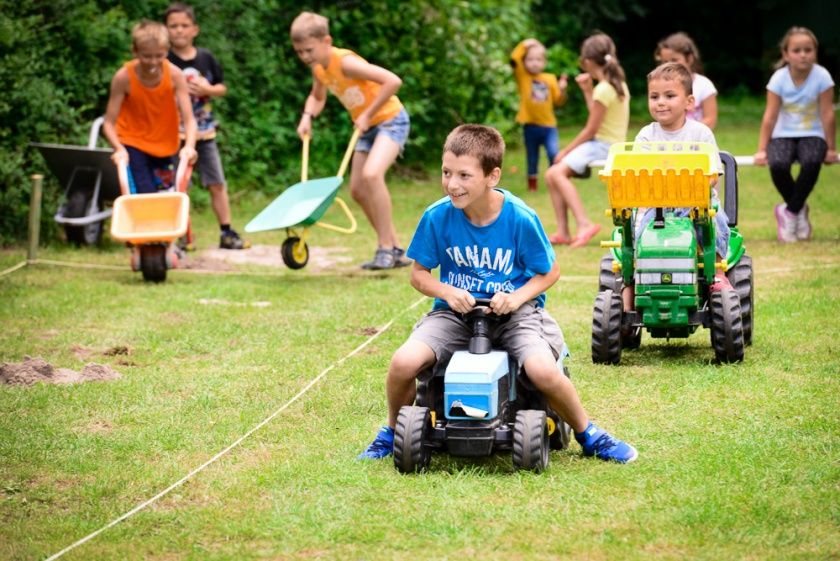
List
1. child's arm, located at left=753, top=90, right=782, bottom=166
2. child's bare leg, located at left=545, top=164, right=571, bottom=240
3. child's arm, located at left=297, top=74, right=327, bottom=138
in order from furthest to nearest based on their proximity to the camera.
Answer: child's bare leg, located at left=545, top=164, right=571, bottom=240 → child's arm, located at left=753, top=90, right=782, bottom=166 → child's arm, located at left=297, top=74, right=327, bottom=138

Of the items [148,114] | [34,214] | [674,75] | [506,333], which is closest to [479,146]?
[506,333]

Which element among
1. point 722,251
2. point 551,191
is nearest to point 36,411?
point 722,251

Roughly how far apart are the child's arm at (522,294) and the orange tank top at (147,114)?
5445 mm

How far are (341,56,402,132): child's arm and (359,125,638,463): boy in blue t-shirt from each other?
14.5 ft

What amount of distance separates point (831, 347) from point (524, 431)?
2611mm

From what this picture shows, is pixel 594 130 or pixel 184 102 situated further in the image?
pixel 594 130

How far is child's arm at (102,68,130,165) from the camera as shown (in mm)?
9281

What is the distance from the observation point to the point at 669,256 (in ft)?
20.2

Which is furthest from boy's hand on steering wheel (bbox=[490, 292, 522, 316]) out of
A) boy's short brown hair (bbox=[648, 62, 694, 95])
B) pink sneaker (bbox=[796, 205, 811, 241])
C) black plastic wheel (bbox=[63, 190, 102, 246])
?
black plastic wheel (bbox=[63, 190, 102, 246])

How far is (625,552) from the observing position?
Answer: 12.4 feet

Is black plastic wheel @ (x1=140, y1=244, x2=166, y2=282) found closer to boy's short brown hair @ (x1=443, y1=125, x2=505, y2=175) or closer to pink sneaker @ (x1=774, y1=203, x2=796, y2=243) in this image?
boy's short brown hair @ (x1=443, y1=125, x2=505, y2=175)

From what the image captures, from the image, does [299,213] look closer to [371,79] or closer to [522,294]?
[371,79]

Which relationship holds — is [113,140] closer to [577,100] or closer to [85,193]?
[85,193]

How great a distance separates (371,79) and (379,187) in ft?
2.57
